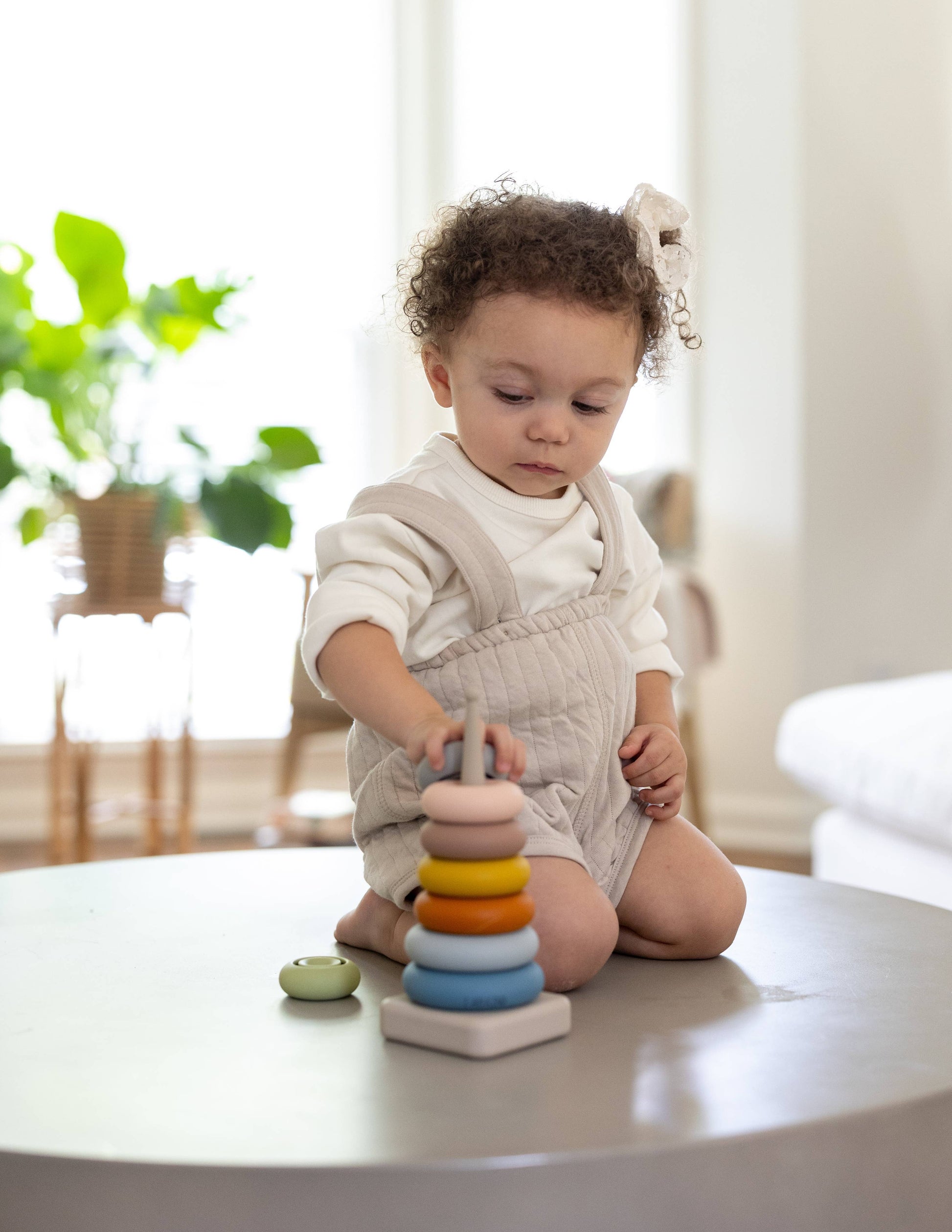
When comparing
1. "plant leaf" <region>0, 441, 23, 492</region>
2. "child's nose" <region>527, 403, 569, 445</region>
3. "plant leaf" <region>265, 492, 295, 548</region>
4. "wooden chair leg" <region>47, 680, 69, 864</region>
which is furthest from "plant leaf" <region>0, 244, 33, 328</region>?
"child's nose" <region>527, 403, 569, 445</region>

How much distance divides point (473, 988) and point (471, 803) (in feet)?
0.29

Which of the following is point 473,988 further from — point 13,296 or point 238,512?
point 13,296

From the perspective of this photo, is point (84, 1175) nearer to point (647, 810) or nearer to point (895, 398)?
point (647, 810)

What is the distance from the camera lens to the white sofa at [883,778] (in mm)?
1386

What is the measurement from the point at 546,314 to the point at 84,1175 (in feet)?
1.77

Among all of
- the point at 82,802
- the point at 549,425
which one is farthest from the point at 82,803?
the point at 549,425

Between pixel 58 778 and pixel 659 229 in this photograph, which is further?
pixel 58 778

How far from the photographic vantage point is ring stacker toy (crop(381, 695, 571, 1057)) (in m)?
0.60

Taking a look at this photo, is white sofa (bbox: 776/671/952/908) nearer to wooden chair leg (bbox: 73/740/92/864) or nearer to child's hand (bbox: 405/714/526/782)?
child's hand (bbox: 405/714/526/782)

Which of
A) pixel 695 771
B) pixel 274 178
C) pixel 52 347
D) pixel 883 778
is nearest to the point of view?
pixel 883 778

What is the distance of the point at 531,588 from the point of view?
0.85 meters

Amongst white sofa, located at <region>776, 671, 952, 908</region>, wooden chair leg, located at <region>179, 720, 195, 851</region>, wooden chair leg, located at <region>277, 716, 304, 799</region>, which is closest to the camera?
white sofa, located at <region>776, 671, 952, 908</region>

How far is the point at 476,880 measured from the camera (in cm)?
60

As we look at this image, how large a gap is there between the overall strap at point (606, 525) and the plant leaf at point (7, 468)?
2.09m
